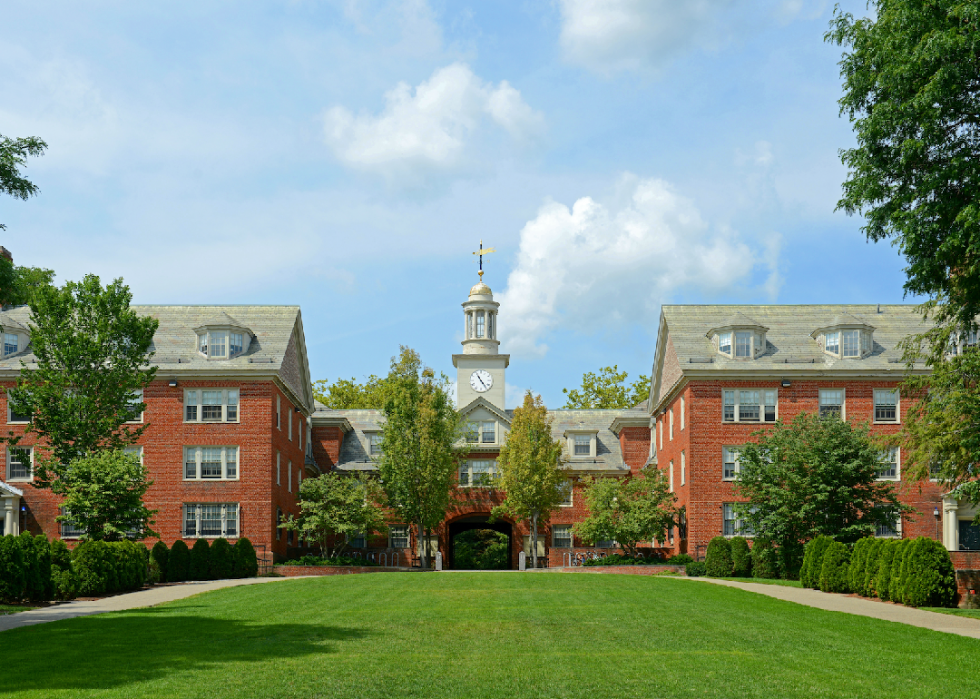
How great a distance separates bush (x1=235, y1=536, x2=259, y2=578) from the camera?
40.9m

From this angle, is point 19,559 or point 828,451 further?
point 828,451

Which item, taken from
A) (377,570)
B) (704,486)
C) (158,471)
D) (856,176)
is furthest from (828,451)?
(158,471)

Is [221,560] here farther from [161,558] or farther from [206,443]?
[206,443]

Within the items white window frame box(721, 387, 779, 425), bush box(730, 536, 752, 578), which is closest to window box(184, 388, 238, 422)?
white window frame box(721, 387, 779, 425)

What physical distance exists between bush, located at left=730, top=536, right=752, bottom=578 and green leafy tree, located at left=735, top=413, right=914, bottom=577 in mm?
2283

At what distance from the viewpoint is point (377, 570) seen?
4700 cm

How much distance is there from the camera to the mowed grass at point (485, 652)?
11.6 meters

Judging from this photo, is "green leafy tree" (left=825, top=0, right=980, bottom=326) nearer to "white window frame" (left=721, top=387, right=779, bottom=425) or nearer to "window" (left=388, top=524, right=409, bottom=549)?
"white window frame" (left=721, top=387, right=779, bottom=425)

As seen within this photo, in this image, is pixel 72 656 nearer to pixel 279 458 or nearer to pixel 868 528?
pixel 868 528

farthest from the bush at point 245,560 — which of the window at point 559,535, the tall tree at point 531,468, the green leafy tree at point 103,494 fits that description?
the window at point 559,535

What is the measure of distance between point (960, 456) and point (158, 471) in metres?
33.5

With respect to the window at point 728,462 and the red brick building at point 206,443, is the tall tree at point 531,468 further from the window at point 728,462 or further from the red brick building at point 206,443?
the red brick building at point 206,443

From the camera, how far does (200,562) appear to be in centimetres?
3928

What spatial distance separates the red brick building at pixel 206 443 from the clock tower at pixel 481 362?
19.7 metres
